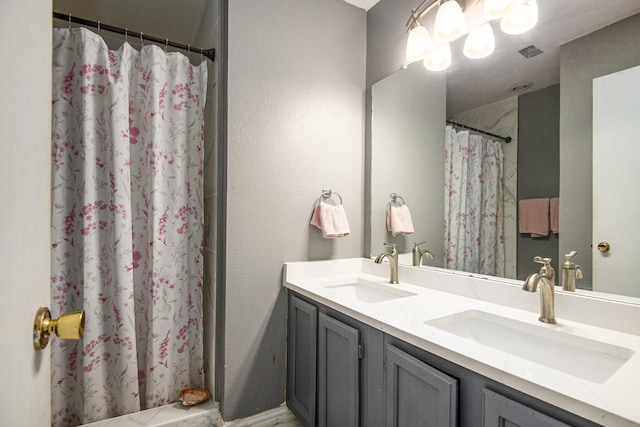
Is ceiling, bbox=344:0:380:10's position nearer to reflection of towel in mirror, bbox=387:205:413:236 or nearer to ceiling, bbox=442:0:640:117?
ceiling, bbox=442:0:640:117

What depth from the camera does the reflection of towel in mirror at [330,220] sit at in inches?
67.0

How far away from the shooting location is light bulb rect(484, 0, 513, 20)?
1.18 m

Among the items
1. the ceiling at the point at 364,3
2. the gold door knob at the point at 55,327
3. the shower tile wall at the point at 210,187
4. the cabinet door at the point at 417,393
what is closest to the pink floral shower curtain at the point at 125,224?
the shower tile wall at the point at 210,187

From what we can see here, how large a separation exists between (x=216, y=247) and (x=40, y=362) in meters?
1.05

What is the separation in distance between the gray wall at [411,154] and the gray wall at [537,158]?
374 mm

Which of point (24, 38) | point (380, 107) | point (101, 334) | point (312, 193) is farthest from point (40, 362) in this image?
point (380, 107)

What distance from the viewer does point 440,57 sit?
1524 millimetres

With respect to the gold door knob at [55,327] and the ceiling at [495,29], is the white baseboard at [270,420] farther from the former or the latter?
the ceiling at [495,29]

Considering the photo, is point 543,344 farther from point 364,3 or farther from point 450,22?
point 364,3

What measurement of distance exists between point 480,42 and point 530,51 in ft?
0.70

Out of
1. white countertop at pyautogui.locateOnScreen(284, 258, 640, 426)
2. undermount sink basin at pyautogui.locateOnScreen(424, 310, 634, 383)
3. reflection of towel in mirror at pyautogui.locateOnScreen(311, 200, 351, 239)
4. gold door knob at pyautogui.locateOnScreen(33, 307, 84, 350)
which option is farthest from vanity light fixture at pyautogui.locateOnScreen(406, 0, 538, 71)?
gold door knob at pyautogui.locateOnScreen(33, 307, 84, 350)

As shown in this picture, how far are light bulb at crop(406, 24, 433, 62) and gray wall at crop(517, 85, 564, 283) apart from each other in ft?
1.69

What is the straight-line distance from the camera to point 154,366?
1651 millimetres

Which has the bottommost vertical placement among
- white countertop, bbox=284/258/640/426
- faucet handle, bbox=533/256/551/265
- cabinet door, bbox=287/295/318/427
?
cabinet door, bbox=287/295/318/427
